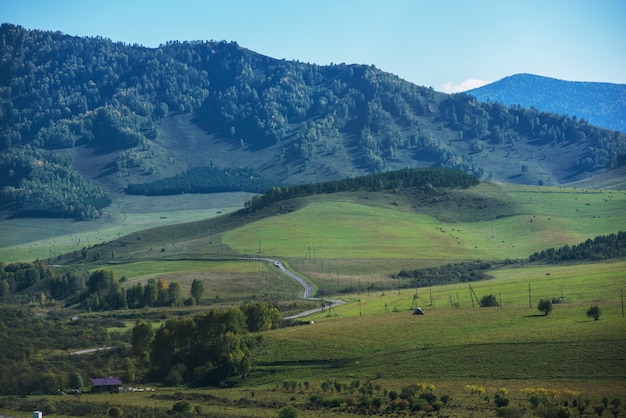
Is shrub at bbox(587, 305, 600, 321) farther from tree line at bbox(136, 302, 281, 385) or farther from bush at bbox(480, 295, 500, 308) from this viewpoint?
tree line at bbox(136, 302, 281, 385)

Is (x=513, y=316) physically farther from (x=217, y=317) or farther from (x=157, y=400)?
→ (x=157, y=400)

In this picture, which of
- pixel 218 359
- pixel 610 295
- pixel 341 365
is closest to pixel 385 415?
pixel 341 365

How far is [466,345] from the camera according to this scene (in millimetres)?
136125

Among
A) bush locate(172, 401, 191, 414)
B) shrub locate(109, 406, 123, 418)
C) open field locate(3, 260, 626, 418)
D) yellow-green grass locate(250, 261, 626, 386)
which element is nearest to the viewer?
shrub locate(109, 406, 123, 418)

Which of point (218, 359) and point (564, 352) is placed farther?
point (218, 359)

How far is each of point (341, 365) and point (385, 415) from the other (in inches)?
1135

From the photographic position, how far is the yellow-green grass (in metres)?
125

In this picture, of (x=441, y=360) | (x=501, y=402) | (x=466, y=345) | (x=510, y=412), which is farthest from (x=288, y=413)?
(x=466, y=345)

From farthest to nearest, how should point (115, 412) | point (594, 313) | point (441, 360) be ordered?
point (594, 313)
point (441, 360)
point (115, 412)

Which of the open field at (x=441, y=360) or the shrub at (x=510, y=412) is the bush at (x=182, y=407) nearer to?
the open field at (x=441, y=360)

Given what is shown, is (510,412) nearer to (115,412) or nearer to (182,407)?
(182,407)

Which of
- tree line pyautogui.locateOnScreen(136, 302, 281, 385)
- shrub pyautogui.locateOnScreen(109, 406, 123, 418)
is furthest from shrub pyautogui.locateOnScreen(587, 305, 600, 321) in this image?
shrub pyautogui.locateOnScreen(109, 406, 123, 418)

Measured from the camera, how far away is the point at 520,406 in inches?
4220

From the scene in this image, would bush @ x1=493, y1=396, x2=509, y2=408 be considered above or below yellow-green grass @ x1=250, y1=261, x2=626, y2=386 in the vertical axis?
below
